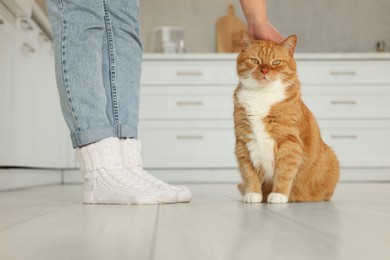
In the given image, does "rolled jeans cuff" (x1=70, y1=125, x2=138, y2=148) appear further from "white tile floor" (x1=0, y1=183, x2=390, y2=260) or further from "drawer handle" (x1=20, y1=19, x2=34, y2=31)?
"drawer handle" (x1=20, y1=19, x2=34, y2=31)

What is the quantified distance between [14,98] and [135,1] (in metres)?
1.09

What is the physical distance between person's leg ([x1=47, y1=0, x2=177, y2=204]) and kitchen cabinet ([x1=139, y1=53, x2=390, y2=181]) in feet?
7.29

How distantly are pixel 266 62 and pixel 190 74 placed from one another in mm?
2085

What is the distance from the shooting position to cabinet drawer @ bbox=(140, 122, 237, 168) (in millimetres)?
3594

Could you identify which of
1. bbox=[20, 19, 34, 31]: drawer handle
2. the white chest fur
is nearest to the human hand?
the white chest fur

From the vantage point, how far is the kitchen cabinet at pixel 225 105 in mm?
3602

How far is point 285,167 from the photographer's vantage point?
4.82ft

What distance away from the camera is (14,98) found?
7.66ft

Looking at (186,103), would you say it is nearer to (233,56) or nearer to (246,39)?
(233,56)

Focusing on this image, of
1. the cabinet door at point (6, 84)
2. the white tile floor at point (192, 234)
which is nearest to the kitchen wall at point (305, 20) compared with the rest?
the cabinet door at point (6, 84)

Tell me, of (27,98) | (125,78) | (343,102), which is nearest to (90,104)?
(125,78)

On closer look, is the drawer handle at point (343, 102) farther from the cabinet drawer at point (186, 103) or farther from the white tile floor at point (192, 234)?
the white tile floor at point (192, 234)

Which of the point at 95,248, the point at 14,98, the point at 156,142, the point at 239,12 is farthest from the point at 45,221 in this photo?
the point at 239,12

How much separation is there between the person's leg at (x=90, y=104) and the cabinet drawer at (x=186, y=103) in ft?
7.34
